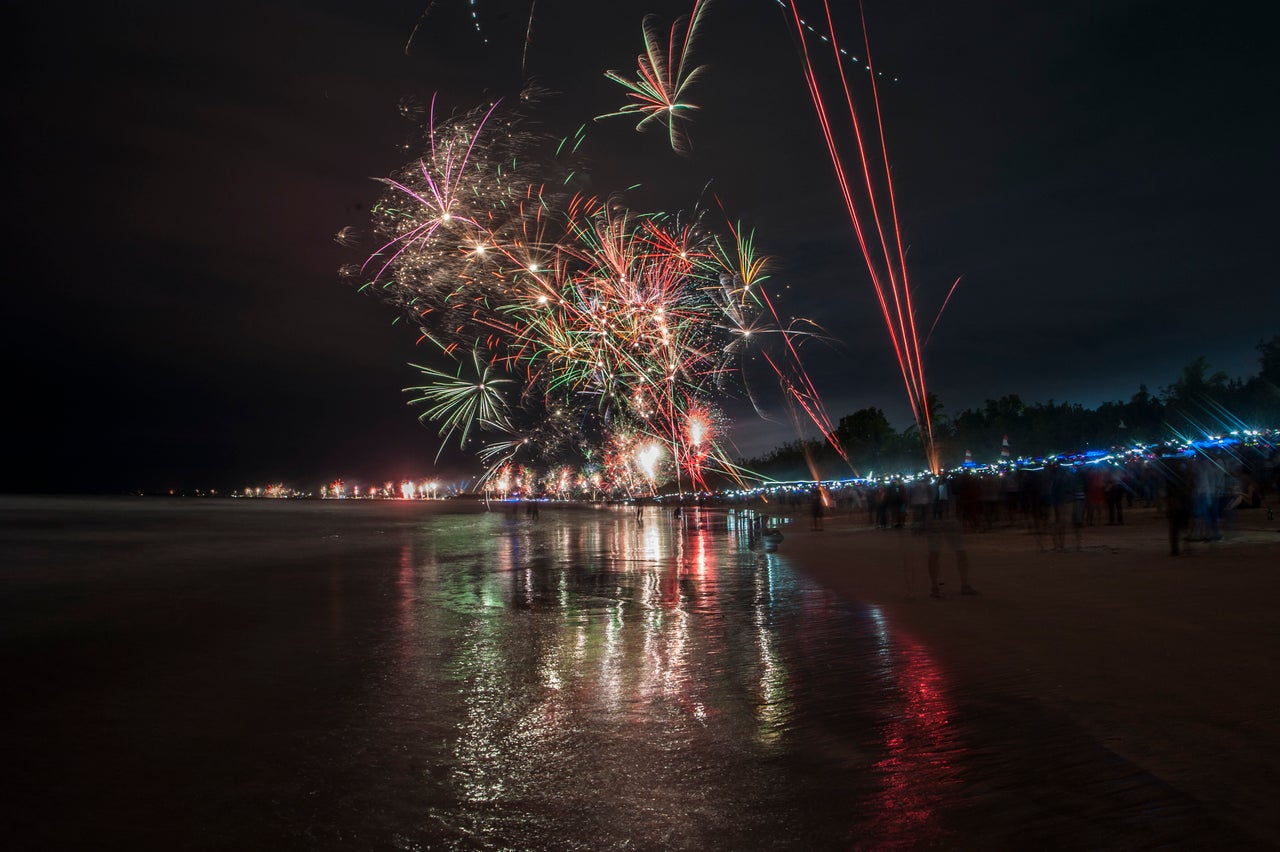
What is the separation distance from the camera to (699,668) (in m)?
6.97

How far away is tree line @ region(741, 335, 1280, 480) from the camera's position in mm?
48062

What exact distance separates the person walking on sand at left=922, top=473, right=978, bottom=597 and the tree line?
147ft

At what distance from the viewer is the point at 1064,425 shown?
70.5 metres

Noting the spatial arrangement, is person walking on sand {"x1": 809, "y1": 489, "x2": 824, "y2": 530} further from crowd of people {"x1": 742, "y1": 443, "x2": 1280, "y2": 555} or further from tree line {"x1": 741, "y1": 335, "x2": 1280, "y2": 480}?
tree line {"x1": 741, "y1": 335, "x2": 1280, "y2": 480}

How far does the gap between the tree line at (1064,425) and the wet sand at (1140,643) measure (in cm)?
4118

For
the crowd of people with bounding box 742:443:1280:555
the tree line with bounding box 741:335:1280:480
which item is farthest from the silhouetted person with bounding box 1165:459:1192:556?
the tree line with bounding box 741:335:1280:480

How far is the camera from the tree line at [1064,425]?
48062 millimetres

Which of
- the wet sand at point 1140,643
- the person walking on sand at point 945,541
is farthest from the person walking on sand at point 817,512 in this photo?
the person walking on sand at point 945,541

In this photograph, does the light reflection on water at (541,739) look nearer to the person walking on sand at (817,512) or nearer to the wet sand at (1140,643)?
the wet sand at (1140,643)

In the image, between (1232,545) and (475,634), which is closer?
(475,634)

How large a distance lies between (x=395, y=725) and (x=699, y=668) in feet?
8.69

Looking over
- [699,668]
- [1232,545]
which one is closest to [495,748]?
[699,668]

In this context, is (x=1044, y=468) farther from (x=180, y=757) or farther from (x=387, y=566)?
(x=180, y=757)

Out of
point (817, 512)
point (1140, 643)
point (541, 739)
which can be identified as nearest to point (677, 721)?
point (541, 739)
